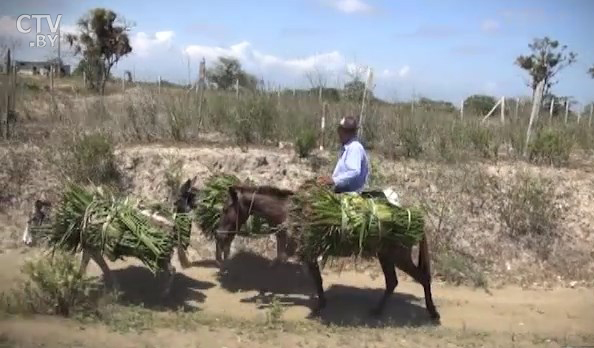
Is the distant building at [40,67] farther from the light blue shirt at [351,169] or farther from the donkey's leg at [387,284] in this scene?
the donkey's leg at [387,284]

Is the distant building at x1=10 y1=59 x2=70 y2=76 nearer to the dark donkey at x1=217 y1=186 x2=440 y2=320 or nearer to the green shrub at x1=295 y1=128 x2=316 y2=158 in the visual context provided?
the green shrub at x1=295 y1=128 x2=316 y2=158

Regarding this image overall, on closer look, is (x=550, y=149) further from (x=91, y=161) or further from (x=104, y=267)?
(x=104, y=267)

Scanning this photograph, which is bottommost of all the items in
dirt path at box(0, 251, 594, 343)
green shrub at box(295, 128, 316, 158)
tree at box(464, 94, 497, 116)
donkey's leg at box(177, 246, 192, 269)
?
dirt path at box(0, 251, 594, 343)

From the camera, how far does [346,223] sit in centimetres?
777

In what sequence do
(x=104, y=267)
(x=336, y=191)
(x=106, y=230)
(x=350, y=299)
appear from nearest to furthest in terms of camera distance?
(x=106, y=230) < (x=336, y=191) < (x=104, y=267) < (x=350, y=299)

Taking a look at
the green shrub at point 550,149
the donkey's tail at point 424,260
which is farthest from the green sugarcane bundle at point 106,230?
the green shrub at point 550,149

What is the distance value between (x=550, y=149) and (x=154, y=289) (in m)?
9.15

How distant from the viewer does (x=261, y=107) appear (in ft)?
45.2

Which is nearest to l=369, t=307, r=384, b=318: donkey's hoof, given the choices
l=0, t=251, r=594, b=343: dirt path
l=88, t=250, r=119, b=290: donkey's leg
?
l=0, t=251, r=594, b=343: dirt path

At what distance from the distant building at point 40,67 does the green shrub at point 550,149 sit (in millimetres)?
11155

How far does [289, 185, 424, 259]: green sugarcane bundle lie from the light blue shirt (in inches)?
8.5

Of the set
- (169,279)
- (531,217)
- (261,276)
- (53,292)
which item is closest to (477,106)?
(531,217)

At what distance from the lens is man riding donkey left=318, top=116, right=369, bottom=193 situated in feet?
26.8

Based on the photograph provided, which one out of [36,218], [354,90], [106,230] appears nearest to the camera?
[106,230]
